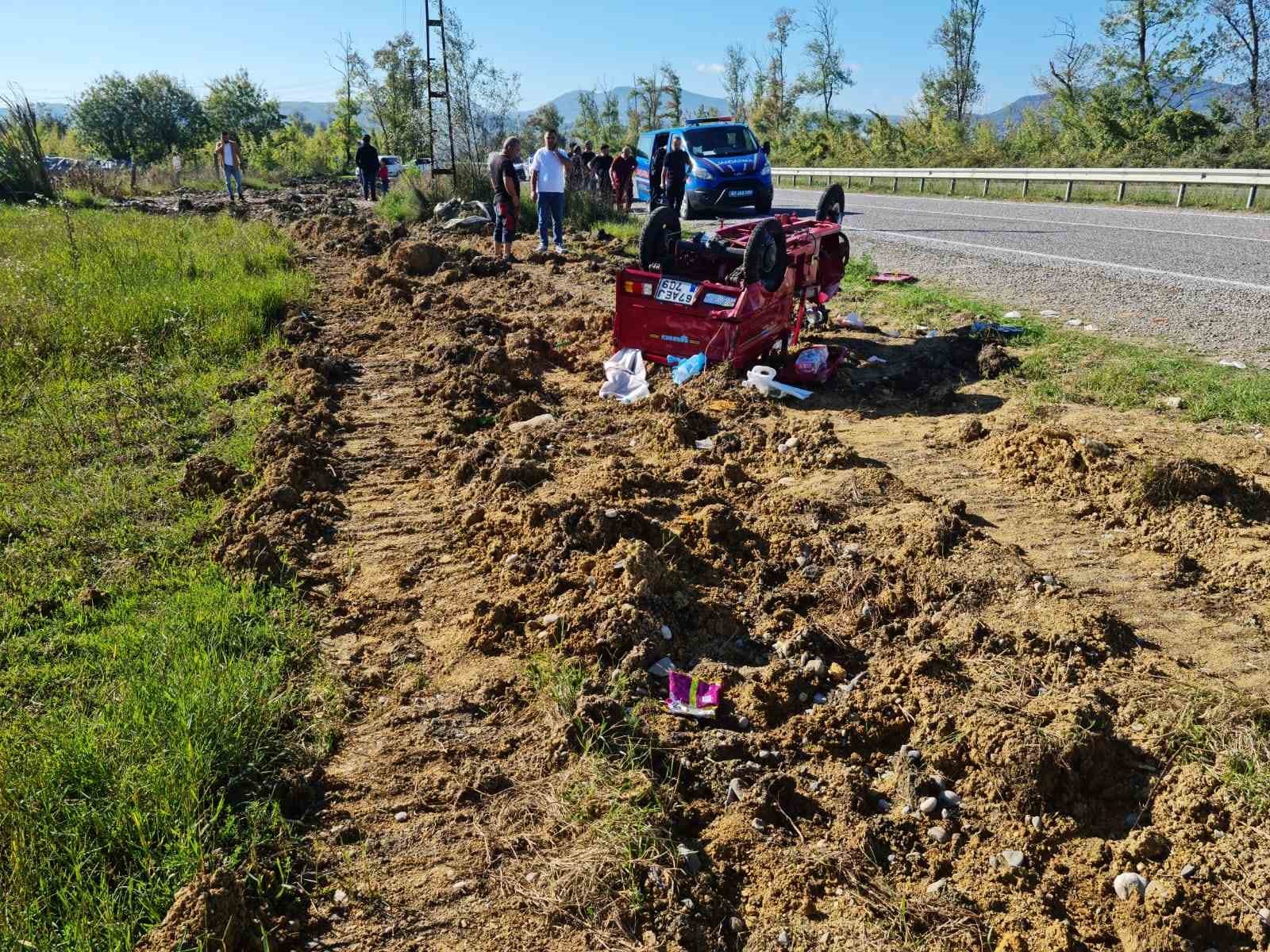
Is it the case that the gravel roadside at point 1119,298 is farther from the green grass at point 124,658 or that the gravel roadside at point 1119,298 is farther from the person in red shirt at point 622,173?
the person in red shirt at point 622,173

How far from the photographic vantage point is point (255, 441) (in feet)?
20.0

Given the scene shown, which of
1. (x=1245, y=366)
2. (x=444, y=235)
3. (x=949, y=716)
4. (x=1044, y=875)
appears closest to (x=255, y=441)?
(x=949, y=716)

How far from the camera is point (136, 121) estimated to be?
51.2 meters

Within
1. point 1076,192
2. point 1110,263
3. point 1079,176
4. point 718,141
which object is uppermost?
point 718,141

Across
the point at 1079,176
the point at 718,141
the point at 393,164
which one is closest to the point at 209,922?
the point at 718,141

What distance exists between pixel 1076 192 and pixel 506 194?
15.3m

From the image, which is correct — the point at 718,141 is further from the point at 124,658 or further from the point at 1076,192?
the point at 124,658

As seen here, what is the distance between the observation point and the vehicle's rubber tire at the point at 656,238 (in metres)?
7.52

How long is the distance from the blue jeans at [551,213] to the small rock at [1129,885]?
1279 cm

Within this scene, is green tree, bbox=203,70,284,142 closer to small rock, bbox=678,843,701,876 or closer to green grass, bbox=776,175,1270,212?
green grass, bbox=776,175,1270,212

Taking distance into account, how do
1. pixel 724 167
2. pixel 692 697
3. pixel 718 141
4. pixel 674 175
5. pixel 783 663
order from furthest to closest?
pixel 718 141 < pixel 724 167 < pixel 674 175 < pixel 783 663 < pixel 692 697

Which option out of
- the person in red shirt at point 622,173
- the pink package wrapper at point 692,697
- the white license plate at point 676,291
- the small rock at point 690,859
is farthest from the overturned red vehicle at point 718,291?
the person in red shirt at point 622,173

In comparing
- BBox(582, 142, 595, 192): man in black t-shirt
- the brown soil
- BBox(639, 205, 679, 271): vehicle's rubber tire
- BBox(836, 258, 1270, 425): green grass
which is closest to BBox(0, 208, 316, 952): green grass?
the brown soil

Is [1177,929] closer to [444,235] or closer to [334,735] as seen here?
[334,735]
